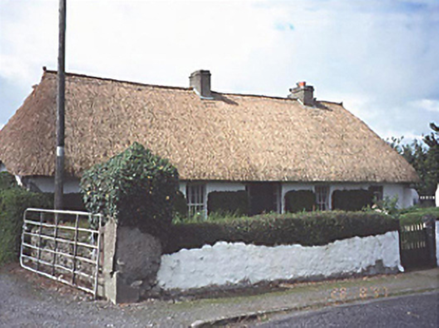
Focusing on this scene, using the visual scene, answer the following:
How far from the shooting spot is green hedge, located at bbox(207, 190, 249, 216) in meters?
16.0

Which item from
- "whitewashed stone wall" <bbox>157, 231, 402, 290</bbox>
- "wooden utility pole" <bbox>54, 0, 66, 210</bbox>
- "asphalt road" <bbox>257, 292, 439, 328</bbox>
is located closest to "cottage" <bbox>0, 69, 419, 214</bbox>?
"wooden utility pole" <bbox>54, 0, 66, 210</bbox>

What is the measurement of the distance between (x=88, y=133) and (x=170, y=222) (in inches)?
301

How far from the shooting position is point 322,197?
741 inches

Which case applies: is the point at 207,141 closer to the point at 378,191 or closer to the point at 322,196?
the point at 322,196

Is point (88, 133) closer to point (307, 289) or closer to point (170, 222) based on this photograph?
point (170, 222)

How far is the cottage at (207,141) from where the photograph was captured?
1434cm

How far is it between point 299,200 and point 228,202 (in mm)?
3193

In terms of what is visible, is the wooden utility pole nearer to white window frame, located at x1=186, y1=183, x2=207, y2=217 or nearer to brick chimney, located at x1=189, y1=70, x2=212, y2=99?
white window frame, located at x1=186, y1=183, x2=207, y2=217

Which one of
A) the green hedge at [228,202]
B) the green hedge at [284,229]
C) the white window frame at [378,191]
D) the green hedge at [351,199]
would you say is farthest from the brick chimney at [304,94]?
the green hedge at [284,229]

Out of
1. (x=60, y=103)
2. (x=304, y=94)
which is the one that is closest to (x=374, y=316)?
(x=60, y=103)

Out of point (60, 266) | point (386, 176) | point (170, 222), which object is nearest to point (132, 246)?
point (170, 222)

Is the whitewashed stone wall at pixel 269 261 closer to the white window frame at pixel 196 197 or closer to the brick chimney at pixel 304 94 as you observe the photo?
the white window frame at pixel 196 197

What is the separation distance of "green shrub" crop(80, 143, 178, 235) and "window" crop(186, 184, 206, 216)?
24.4ft

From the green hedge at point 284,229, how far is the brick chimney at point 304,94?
12301 mm
